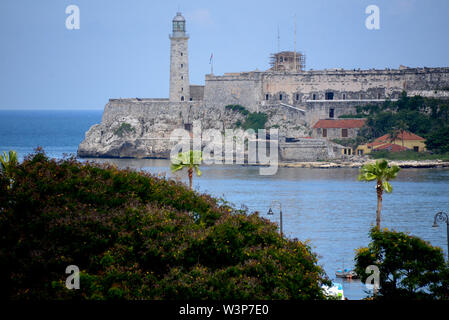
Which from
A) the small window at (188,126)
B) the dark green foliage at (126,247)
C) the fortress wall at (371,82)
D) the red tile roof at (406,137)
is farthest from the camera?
the small window at (188,126)

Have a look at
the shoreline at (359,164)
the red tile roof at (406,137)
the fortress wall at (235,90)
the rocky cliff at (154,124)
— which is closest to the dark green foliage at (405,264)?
the shoreline at (359,164)

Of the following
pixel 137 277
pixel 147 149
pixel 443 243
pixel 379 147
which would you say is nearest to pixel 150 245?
pixel 137 277

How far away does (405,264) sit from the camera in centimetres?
1900

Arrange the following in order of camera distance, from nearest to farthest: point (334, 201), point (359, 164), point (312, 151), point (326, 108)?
1. point (334, 201)
2. point (359, 164)
3. point (312, 151)
4. point (326, 108)

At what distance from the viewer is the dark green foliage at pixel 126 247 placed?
56.0 feet

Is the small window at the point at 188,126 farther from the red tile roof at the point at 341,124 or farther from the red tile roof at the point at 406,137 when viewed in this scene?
the red tile roof at the point at 406,137

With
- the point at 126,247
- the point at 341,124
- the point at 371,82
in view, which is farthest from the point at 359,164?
the point at 126,247

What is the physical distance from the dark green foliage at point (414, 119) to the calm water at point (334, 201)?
234 inches

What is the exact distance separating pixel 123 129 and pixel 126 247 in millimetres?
56561

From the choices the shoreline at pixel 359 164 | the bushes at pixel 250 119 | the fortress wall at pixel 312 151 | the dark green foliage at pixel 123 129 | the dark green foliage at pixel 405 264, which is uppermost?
the bushes at pixel 250 119

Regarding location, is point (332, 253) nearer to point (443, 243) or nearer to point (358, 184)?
point (443, 243)

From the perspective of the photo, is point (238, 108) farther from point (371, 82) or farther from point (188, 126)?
point (371, 82)

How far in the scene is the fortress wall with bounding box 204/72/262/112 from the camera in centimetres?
7312
